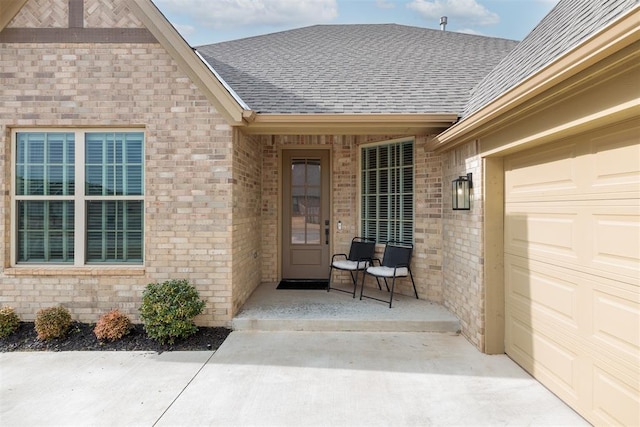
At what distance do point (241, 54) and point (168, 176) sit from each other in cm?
376

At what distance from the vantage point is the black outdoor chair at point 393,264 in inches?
191

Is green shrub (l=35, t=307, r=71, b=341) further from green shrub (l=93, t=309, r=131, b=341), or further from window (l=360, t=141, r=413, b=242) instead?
window (l=360, t=141, r=413, b=242)

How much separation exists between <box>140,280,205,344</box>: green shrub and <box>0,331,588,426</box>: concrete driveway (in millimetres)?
272

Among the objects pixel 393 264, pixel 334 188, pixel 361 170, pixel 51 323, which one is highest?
pixel 361 170

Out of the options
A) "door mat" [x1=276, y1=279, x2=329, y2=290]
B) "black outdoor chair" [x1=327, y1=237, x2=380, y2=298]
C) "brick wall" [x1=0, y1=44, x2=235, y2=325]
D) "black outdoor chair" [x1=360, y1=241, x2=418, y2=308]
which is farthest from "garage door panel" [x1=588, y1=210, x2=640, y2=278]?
"door mat" [x1=276, y1=279, x2=329, y2=290]

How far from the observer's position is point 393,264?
5188 millimetres

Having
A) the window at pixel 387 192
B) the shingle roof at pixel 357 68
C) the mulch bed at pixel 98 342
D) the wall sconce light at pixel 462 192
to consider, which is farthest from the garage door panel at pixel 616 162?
the mulch bed at pixel 98 342

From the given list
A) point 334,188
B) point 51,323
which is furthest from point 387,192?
point 51,323

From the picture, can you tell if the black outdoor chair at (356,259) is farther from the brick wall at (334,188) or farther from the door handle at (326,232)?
the door handle at (326,232)

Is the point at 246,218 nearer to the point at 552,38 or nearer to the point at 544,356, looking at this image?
the point at 544,356

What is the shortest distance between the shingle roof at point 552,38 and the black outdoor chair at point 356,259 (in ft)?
8.32

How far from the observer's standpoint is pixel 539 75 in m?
2.46

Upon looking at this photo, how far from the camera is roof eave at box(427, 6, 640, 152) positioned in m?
1.79

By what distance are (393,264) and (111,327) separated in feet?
12.5
